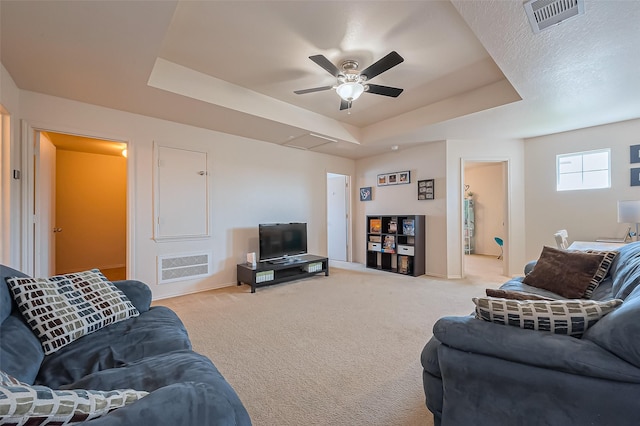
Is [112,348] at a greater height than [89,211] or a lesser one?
lesser

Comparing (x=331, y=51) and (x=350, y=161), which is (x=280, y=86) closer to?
(x=331, y=51)

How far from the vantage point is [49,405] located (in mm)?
595

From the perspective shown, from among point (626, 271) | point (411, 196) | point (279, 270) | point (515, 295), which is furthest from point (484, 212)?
point (515, 295)

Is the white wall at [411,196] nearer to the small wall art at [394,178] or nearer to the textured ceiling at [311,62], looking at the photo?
the small wall art at [394,178]

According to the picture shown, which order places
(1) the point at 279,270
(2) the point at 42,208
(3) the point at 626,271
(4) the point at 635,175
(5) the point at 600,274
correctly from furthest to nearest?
(1) the point at 279,270 → (4) the point at 635,175 → (2) the point at 42,208 → (5) the point at 600,274 → (3) the point at 626,271

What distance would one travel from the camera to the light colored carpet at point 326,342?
1.55 metres

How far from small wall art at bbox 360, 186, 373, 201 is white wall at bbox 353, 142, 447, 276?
0.08 metres

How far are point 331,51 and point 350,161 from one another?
3598 millimetres

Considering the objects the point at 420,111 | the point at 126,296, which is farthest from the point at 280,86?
the point at 126,296

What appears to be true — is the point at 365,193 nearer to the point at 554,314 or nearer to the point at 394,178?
the point at 394,178

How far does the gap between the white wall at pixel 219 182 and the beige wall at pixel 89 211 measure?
2.39 metres

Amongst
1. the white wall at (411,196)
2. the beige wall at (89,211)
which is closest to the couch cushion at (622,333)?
the white wall at (411,196)

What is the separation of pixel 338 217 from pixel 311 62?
4008 mm

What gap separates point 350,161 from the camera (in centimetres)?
611
